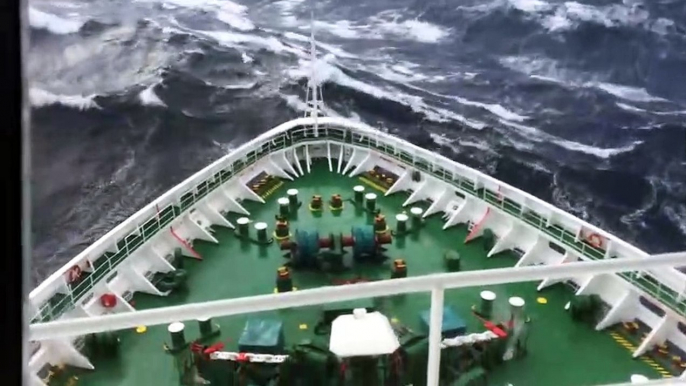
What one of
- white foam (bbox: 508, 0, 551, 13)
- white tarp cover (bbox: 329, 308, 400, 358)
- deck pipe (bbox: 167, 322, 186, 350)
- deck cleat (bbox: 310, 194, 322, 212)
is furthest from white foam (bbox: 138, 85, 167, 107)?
white tarp cover (bbox: 329, 308, 400, 358)

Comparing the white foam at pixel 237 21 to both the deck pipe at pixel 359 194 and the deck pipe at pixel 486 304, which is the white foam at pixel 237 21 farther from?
the deck pipe at pixel 486 304

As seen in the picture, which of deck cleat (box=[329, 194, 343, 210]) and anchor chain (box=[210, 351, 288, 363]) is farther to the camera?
deck cleat (box=[329, 194, 343, 210])

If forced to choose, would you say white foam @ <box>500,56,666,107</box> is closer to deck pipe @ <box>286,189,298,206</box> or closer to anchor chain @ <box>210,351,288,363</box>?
deck pipe @ <box>286,189,298,206</box>

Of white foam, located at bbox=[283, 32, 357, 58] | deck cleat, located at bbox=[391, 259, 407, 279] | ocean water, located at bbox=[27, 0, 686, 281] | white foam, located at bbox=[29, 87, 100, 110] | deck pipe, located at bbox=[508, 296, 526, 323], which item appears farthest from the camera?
white foam, located at bbox=[283, 32, 357, 58]

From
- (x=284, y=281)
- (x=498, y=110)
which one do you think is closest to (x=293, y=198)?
(x=284, y=281)

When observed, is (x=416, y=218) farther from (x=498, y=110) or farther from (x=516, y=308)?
(x=498, y=110)

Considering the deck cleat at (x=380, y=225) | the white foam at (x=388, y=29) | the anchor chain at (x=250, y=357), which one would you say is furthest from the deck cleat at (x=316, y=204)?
the white foam at (x=388, y=29)
